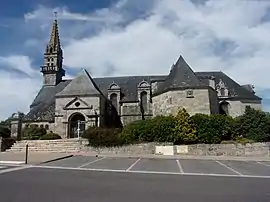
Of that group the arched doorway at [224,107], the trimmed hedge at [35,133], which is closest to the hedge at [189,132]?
the trimmed hedge at [35,133]

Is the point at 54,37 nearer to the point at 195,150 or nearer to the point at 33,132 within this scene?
the point at 33,132

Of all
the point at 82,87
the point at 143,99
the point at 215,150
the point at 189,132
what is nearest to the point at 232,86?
the point at 143,99

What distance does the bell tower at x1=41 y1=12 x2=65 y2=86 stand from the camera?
49.2m

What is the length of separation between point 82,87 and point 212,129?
19347 millimetres

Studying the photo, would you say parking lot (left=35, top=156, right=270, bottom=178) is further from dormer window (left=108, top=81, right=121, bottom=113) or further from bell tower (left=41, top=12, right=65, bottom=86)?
bell tower (left=41, top=12, right=65, bottom=86)

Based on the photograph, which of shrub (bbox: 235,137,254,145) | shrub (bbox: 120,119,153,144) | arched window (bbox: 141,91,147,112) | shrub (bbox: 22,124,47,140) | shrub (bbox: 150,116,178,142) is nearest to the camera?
shrub (bbox: 235,137,254,145)

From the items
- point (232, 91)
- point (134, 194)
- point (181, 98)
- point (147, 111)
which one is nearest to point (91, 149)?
point (181, 98)

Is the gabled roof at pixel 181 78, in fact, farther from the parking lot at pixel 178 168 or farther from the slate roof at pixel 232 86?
the parking lot at pixel 178 168

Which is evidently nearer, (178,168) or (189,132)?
(178,168)

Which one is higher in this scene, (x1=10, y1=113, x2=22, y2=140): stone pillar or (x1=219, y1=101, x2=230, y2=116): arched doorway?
(x1=219, y1=101, x2=230, y2=116): arched doorway

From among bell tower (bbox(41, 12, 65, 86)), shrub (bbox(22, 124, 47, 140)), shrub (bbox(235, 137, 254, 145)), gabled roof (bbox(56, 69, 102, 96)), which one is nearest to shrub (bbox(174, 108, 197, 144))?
shrub (bbox(235, 137, 254, 145))

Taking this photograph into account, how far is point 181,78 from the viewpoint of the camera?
36031 mm

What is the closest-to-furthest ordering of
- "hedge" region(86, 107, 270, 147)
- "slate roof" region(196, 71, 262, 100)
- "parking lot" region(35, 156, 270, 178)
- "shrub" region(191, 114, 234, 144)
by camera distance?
"parking lot" region(35, 156, 270, 178)
"hedge" region(86, 107, 270, 147)
"shrub" region(191, 114, 234, 144)
"slate roof" region(196, 71, 262, 100)

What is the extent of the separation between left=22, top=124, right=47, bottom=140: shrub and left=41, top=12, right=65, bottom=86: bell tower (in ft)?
42.5
